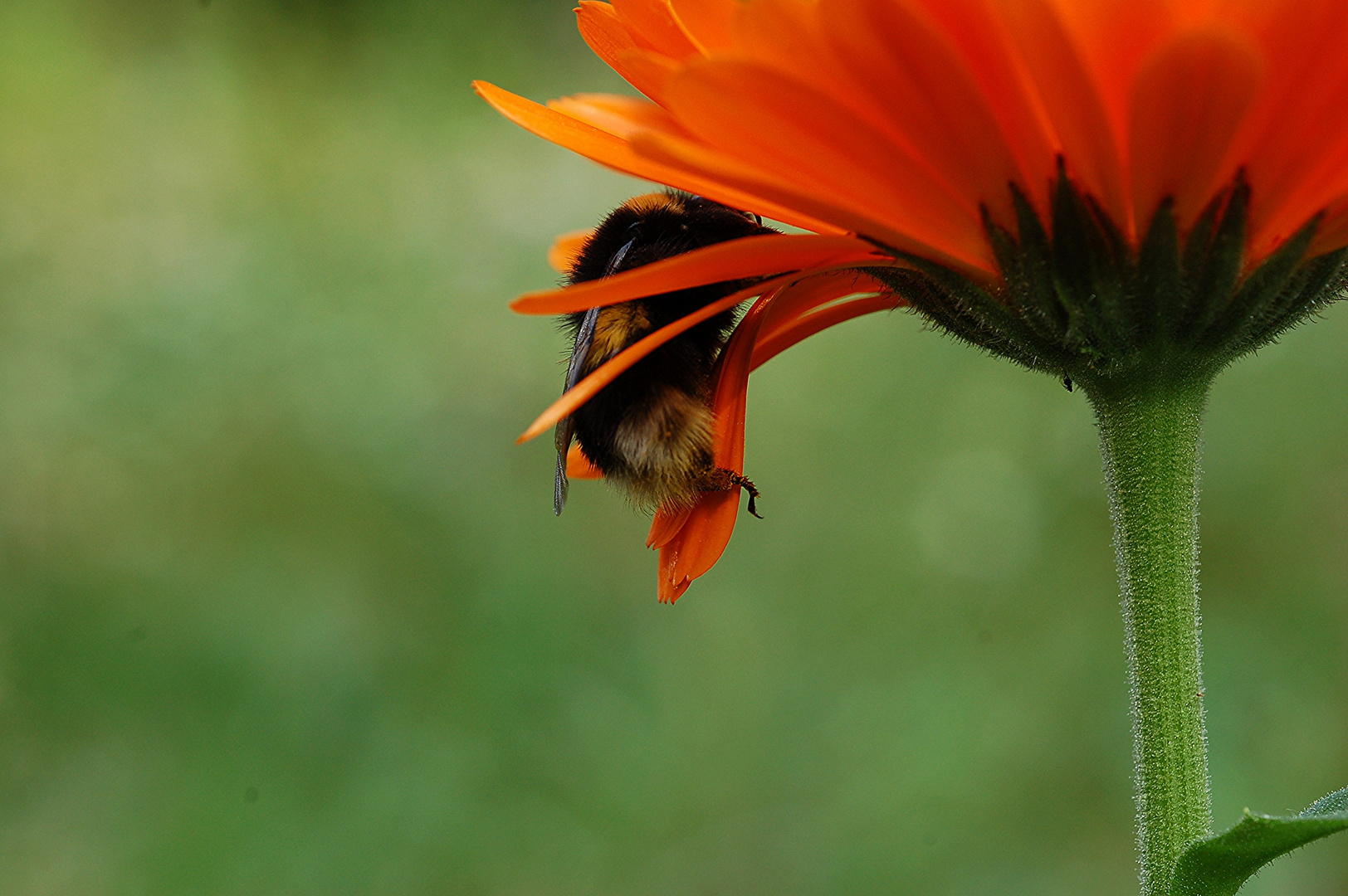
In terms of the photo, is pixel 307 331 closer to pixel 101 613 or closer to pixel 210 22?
pixel 101 613

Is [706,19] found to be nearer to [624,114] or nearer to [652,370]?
[624,114]

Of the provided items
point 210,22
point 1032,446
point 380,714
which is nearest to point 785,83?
point 380,714

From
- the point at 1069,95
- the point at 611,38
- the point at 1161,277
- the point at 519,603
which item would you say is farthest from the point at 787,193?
the point at 519,603

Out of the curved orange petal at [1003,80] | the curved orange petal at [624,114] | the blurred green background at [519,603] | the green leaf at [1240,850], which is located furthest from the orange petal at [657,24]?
the blurred green background at [519,603]

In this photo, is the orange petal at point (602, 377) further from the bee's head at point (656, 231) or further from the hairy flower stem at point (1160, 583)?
the hairy flower stem at point (1160, 583)

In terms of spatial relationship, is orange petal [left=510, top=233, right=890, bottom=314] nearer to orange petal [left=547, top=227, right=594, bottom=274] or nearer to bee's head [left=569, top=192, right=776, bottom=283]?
bee's head [left=569, top=192, right=776, bottom=283]

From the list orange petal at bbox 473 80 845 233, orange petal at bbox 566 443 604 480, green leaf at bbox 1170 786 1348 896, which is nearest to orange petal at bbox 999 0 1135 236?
orange petal at bbox 473 80 845 233
